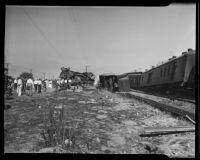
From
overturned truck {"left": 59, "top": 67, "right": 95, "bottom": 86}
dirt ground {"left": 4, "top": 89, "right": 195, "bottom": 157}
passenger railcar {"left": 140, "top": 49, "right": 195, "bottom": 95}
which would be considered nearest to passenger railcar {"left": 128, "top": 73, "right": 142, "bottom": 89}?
overturned truck {"left": 59, "top": 67, "right": 95, "bottom": 86}

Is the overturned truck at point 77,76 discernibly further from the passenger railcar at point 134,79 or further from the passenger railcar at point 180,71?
the passenger railcar at point 180,71

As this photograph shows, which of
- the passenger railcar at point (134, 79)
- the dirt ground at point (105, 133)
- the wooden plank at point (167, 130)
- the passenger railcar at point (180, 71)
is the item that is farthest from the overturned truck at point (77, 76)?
the wooden plank at point (167, 130)

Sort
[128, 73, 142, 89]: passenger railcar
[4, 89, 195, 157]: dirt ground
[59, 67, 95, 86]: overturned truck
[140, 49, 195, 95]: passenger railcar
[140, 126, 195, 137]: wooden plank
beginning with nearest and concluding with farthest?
1. [4, 89, 195, 157]: dirt ground
2. [140, 126, 195, 137]: wooden plank
3. [140, 49, 195, 95]: passenger railcar
4. [59, 67, 95, 86]: overturned truck
5. [128, 73, 142, 89]: passenger railcar

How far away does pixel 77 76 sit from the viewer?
2077cm

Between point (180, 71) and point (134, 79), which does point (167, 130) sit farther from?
point (134, 79)

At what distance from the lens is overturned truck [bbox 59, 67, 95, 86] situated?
19087 millimetres

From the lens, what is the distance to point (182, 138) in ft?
17.0

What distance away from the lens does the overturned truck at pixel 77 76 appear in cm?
1909

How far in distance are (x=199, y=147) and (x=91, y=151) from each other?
2.49 meters

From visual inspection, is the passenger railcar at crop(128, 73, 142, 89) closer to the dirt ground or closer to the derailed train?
the derailed train

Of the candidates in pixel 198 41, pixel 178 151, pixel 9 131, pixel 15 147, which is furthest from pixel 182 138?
pixel 9 131
